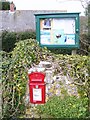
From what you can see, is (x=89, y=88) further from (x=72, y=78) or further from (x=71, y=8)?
(x=71, y=8)

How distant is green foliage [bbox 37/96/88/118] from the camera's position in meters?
5.11

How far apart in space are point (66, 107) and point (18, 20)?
838 cm

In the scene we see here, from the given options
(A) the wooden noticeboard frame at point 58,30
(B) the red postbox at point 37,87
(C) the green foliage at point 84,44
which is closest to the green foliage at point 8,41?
(C) the green foliage at point 84,44

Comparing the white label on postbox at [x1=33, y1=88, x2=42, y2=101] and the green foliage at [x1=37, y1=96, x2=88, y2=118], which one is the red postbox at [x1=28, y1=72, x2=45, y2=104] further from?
the green foliage at [x1=37, y1=96, x2=88, y2=118]

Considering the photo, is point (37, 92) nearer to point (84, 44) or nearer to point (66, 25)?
point (66, 25)

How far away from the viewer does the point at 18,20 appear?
1315cm

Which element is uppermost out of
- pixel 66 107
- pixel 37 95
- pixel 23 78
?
pixel 23 78

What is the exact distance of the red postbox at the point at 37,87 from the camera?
525 centimetres

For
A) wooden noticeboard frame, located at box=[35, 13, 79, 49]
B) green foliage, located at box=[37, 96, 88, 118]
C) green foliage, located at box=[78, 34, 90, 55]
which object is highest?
wooden noticeboard frame, located at box=[35, 13, 79, 49]

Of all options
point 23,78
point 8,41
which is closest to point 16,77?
point 23,78

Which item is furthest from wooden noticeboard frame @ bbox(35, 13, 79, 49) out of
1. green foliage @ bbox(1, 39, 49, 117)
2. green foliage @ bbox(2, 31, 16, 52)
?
green foliage @ bbox(2, 31, 16, 52)

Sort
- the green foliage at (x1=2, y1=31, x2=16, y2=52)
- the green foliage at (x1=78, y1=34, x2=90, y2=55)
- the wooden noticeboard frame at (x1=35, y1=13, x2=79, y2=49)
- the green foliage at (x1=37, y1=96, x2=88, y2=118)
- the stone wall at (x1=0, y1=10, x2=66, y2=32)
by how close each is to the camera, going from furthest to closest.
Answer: the stone wall at (x1=0, y1=10, x2=66, y2=32) → the green foliage at (x1=2, y1=31, x2=16, y2=52) → the green foliage at (x1=78, y1=34, x2=90, y2=55) → the wooden noticeboard frame at (x1=35, y1=13, x2=79, y2=49) → the green foliage at (x1=37, y1=96, x2=88, y2=118)

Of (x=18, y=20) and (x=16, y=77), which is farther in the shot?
(x=18, y=20)

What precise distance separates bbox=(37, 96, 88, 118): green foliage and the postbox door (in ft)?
0.34
